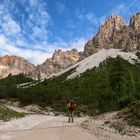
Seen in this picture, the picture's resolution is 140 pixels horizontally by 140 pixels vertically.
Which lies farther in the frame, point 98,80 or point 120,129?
point 98,80

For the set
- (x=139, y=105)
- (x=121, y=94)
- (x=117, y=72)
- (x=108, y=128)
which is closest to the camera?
(x=108, y=128)

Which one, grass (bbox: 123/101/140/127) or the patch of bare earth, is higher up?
grass (bbox: 123/101/140/127)

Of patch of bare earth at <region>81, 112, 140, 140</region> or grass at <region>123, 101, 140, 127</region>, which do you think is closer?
patch of bare earth at <region>81, 112, 140, 140</region>

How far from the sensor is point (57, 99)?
11844 cm

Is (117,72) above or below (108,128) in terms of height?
above

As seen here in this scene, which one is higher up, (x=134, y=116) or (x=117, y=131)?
(x=134, y=116)

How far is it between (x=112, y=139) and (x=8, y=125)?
13664 millimetres

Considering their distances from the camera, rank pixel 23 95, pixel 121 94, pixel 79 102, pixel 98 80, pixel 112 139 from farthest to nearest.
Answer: pixel 98 80, pixel 23 95, pixel 79 102, pixel 121 94, pixel 112 139

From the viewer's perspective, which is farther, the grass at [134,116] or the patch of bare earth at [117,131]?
the grass at [134,116]

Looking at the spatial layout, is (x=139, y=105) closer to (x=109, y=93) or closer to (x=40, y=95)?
(x=109, y=93)

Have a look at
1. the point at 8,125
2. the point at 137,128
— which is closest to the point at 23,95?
the point at 8,125

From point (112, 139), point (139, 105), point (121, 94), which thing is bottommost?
point (112, 139)

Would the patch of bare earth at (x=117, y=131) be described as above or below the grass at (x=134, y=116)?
below

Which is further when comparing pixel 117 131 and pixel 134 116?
pixel 134 116
